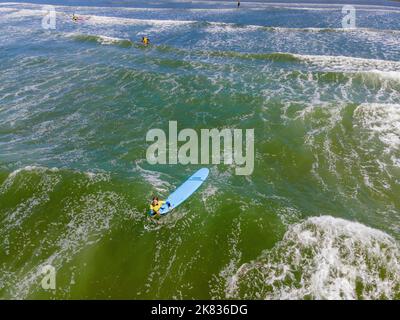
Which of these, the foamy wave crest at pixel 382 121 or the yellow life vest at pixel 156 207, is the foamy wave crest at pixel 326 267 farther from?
the foamy wave crest at pixel 382 121

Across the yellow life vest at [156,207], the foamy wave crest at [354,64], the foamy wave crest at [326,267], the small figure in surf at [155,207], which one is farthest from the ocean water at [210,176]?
the yellow life vest at [156,207]

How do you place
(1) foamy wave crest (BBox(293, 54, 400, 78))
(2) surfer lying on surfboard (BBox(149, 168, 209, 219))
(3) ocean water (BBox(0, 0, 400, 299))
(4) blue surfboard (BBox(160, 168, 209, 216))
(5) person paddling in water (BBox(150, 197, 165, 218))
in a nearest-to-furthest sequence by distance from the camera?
(3) ocean water (BBox(0, 0, 400, 299)), (5) person paddling in water (BBox(150, 197, 165, 218)), (2) surfer lying on surfboard (BBox(149, 168, 209, 219)), (4) blue surfboard (BBox(160, 168, 209, 216)), (1) foamy wave crest (BBox(293, 54, 400, 78))

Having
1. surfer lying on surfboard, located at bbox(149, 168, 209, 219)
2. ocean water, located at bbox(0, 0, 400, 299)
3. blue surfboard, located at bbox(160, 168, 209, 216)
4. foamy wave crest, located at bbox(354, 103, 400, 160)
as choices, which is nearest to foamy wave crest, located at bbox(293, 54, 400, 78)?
ocean water, located at bbox(0, 0, 400, 299)

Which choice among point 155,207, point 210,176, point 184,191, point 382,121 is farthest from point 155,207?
point 382,121

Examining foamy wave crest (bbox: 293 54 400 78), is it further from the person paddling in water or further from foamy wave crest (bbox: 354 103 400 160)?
the person paddling in water

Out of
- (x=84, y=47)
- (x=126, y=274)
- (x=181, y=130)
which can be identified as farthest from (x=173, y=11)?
(x=126, y=274)

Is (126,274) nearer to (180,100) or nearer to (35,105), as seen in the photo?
(180,100)

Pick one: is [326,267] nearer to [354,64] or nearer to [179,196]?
[179,196]
